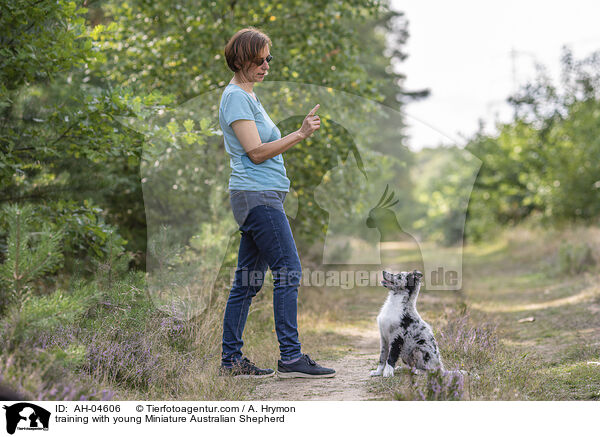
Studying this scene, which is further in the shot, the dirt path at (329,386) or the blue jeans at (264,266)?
the blue jeans at (264,266)

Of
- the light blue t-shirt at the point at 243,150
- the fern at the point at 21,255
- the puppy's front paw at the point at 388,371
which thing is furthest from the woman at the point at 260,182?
the fern at the point at 21,255

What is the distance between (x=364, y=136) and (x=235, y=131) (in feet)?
16.3

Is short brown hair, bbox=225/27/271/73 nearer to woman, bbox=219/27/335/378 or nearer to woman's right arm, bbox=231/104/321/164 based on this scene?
woman, bbox=219/27/335/378

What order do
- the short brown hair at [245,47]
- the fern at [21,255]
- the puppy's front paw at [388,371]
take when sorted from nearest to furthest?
the fern at [21,255] → the short brown hair at [245,47] → the puppy's front paw at [388,371]

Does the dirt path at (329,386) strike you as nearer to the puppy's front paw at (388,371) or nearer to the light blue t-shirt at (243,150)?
the puppy's front paw at (388,371)

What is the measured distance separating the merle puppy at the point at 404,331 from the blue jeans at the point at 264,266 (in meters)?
0.64

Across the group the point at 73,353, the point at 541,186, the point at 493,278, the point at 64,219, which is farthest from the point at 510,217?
the point at 73,353

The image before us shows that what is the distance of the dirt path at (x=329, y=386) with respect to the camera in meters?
3.58

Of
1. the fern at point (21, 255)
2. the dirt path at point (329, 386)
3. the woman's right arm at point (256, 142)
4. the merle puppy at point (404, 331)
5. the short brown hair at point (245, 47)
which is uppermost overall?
the short brown hair at point (245, 47)

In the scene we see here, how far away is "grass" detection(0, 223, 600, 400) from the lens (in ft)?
10.2

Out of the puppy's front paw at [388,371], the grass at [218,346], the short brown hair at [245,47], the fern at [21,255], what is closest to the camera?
the grass at [218,346]

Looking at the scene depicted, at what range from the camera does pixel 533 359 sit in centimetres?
452

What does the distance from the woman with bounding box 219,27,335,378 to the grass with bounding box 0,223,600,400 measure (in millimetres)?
429

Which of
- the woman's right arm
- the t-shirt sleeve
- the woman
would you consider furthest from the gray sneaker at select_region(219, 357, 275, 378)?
the t-shirt sleeve
